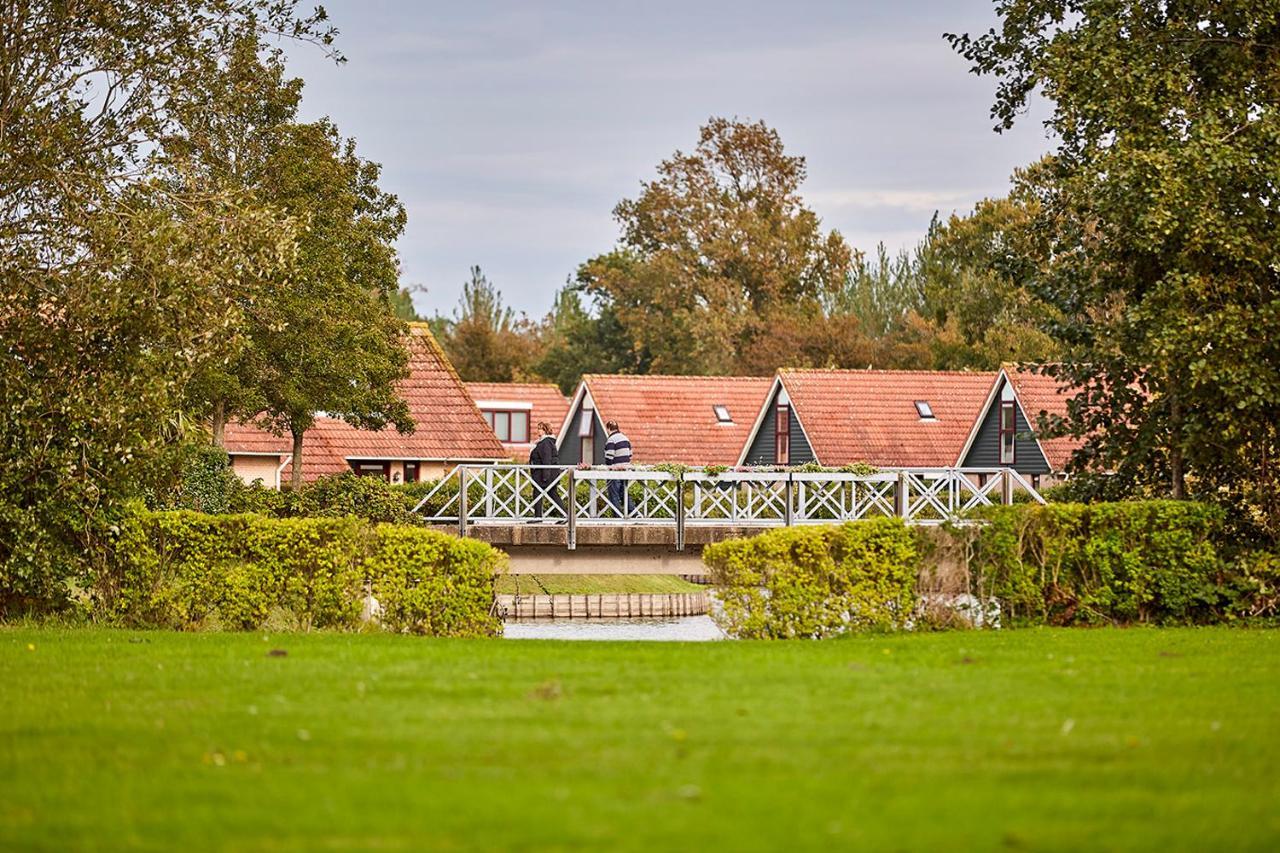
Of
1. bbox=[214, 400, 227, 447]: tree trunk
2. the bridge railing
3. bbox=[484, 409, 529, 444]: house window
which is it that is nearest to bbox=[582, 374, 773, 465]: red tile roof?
bbox=[484, 409, 529, 444]: house window

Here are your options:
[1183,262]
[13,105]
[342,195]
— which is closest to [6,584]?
[13,105]

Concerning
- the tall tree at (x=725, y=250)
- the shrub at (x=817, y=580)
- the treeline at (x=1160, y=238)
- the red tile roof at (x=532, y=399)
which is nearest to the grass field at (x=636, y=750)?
the shrub at (x=817, y=580)

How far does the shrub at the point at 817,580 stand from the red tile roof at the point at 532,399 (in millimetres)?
42076

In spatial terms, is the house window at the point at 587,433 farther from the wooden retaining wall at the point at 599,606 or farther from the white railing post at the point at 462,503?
the white railing post at the point at 462,503

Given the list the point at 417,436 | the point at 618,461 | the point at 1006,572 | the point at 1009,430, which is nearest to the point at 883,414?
the point at 1009,430

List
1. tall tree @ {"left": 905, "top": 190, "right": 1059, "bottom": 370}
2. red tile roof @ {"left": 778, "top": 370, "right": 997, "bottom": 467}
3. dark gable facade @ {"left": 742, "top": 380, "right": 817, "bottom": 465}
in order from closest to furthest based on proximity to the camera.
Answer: red tile roof @ {"left": 778, "top": 370, "right": 997, "bottom": 467} → dark gable facade @ {"left": 742, "top": 380, "right": 817, "bottom": 465} → tall tree @ {"left": 905, "top": 190, "right": 1059, "bottom": 370}

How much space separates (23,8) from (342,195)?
45.4 feet

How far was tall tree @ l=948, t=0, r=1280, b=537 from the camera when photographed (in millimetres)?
16844

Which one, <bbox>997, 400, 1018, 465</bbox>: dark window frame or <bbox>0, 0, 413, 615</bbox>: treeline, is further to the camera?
<bbox>997, 400, 1018, 465</bbox>: dark window frame

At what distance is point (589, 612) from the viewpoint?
27562 millimetres

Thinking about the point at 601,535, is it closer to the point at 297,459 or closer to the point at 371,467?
the point at 297,459

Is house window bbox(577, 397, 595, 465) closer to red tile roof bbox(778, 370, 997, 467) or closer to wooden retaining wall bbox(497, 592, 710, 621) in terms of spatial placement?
red tile roof bbox(778, 370, 997, 467)

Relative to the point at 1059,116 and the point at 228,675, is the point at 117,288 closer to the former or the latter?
the point at 228,675

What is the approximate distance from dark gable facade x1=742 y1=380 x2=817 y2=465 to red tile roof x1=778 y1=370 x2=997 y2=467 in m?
0.44
